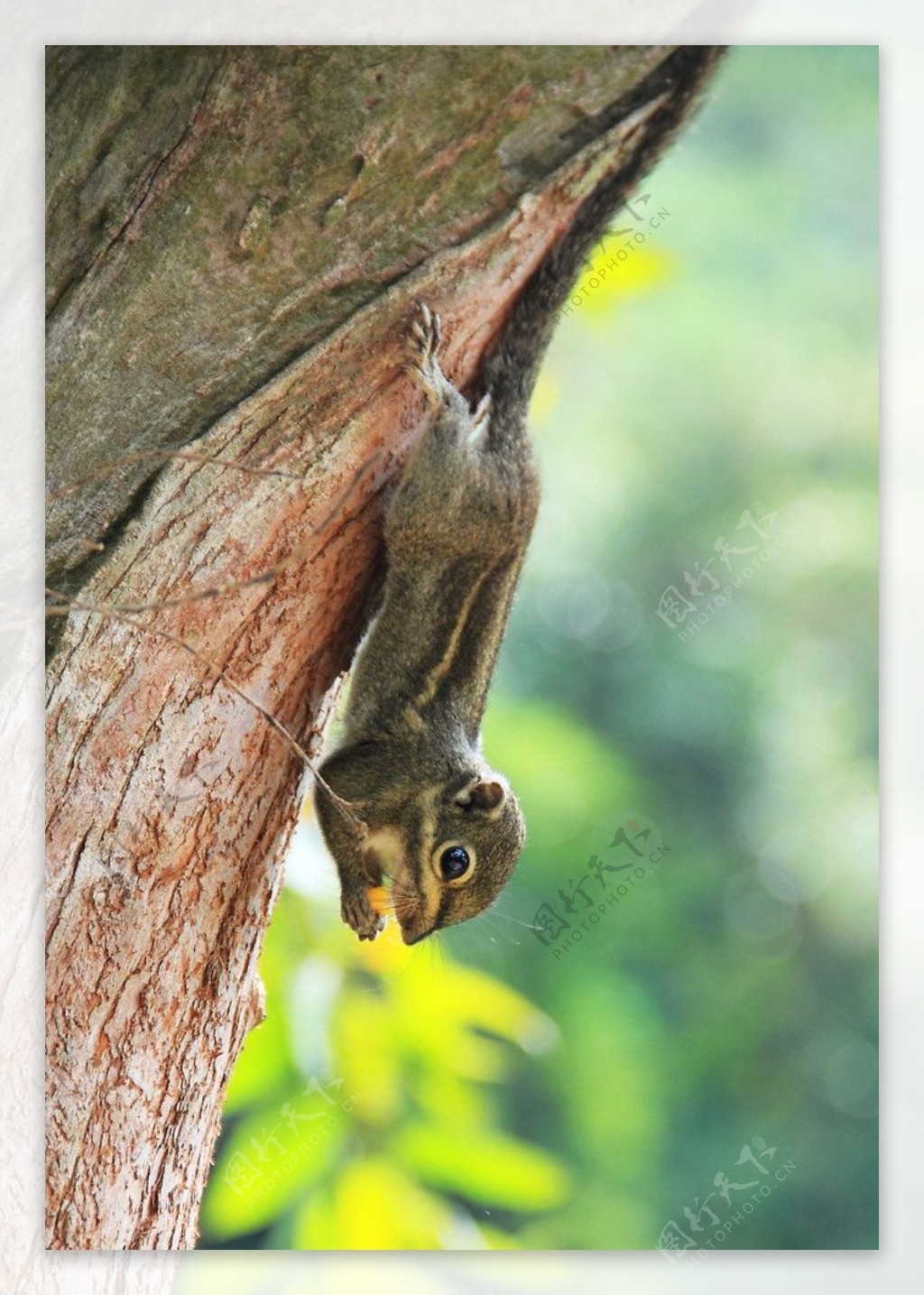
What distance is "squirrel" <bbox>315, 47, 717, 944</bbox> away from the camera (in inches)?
91.8

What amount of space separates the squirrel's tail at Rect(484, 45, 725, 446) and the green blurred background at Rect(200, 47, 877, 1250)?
4 cm

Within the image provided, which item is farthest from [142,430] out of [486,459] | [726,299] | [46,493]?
[726,299]

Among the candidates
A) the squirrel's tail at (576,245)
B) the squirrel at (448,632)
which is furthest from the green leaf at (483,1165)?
the squirrel's tail at (576,245)

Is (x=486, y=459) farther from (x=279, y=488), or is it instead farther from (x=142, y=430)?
(x=142, y=430)

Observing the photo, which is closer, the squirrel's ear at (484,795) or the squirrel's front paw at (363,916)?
the squirrel's ear at (484,795)

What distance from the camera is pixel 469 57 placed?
2289 millimetres

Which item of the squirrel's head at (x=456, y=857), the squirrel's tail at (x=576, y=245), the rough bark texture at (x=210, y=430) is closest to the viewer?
the rough bark texture at (x=210, y=430)

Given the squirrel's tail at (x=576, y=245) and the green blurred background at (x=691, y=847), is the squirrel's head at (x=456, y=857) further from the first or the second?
the squirrel's tail at (x=576, y=245)

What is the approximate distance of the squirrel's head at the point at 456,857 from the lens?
8.00ft

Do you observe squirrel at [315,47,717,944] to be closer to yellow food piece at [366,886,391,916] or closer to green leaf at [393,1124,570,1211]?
yellow food piece at [366,886,391,916]

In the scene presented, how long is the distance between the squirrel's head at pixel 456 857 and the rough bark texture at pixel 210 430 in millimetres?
303

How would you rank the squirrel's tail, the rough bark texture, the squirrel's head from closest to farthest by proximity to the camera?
the rough bark texture → the squirrel's tail → the squirrel's head

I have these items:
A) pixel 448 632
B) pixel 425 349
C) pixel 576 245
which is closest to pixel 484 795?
pixel 448 632

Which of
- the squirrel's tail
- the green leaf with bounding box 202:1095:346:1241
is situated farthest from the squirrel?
the green leaf with bounding box 202:1095:346:1241
